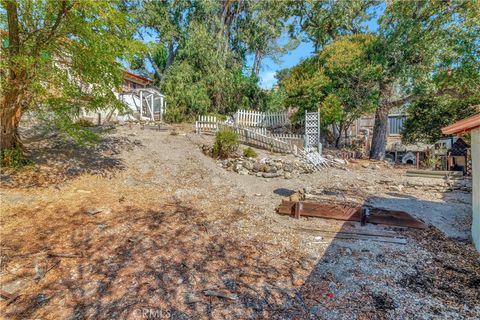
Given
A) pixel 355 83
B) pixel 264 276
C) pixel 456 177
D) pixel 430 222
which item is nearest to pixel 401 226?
pixel 430 222

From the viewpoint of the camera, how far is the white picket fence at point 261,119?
44.4 ft

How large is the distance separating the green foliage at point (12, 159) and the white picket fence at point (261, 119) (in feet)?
29.3

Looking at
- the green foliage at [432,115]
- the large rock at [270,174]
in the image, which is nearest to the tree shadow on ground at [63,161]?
the large rock at [270,174]

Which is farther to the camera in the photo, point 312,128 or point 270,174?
point 312,128

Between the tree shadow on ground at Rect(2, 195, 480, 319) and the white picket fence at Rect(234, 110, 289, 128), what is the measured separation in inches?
376

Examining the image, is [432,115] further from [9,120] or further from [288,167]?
[9,120]

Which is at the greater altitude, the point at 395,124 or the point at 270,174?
the point at 395,124

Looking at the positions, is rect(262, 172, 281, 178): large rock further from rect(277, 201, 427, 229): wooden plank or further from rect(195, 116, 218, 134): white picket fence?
rect(195, 116, 218, 134): white picket fence

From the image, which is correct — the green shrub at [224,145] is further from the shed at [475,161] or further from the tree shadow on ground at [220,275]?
the shed at [475,161]

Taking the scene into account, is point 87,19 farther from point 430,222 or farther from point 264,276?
point 430,222

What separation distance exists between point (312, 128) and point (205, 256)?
940 centimetres

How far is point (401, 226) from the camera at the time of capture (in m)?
4.98

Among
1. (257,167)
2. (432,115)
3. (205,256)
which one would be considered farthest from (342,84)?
(205,256)

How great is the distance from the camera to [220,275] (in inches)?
127
